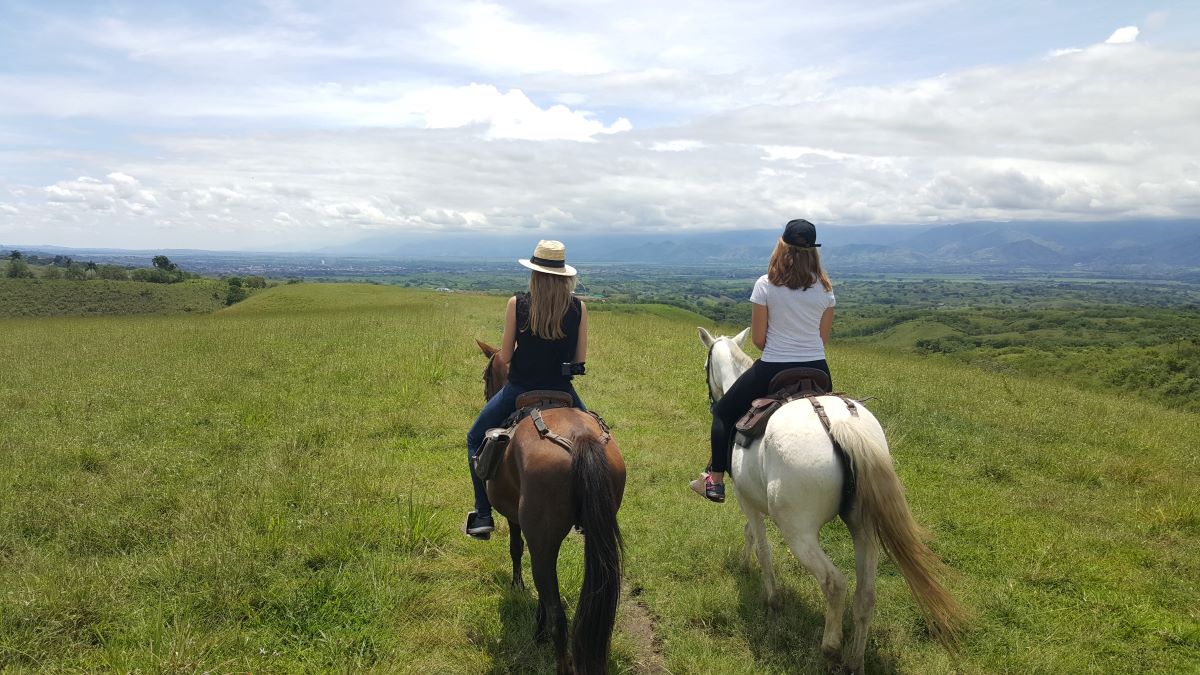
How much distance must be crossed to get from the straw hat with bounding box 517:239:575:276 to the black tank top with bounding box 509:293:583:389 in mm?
273

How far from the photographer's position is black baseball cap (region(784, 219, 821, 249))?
510 cm

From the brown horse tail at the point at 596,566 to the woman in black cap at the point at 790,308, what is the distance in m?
1.98

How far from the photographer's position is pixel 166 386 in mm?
13227

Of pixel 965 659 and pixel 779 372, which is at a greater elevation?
pixel 779 372

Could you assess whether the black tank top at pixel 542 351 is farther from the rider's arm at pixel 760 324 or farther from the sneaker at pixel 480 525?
the rider's arm at pixel 760 324

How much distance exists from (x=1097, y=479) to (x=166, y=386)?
57.0ft

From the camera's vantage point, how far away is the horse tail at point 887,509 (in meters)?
4.34

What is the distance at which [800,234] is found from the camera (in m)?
5.10

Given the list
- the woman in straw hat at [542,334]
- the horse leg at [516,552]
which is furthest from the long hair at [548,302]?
the horse leg at [516,552]

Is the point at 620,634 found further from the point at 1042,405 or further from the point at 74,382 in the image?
the point at 74,382

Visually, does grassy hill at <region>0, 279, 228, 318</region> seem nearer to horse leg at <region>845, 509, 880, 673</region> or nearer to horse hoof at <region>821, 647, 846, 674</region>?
horse hoof at <region>821, 647, 846, 674</region>

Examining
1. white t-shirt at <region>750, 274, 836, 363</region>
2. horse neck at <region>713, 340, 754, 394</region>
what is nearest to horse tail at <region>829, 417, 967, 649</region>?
white t-shirt at <region>750, 274, 836, 363</region>

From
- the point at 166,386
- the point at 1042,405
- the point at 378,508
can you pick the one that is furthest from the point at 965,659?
the point at 166,386

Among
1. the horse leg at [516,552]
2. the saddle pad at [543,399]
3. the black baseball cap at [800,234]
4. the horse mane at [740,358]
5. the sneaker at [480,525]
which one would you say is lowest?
the horse leg at [516,552]
